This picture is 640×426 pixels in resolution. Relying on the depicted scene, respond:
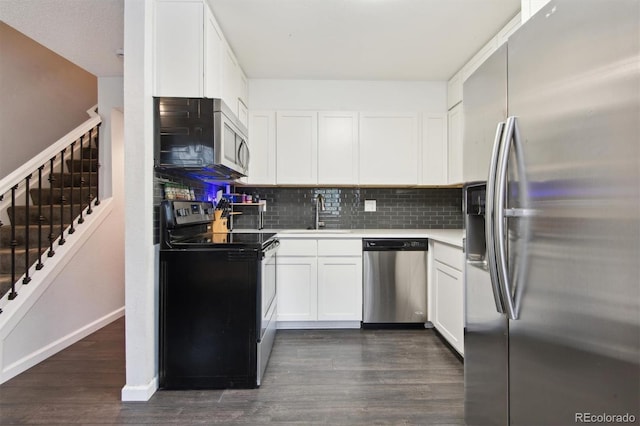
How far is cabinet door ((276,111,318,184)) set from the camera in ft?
10.4

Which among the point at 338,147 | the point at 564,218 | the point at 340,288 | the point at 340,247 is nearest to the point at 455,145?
the point at 338,147

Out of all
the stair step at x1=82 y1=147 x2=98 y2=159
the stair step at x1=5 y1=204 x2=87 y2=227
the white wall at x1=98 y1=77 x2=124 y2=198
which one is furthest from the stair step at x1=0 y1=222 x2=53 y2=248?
the stair step at x1=82 y1=147 x2=98 y2=159

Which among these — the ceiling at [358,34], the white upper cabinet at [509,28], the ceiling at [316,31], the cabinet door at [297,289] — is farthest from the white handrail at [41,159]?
the white upper cabinet at [509,28]

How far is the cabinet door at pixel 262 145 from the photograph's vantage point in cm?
316

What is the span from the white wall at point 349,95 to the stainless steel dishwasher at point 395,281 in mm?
1465

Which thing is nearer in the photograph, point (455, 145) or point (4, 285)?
point (4, 285)

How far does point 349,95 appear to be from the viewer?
3277 millimetres

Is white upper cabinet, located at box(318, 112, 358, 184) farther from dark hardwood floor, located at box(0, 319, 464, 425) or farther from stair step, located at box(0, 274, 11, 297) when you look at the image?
stair step, located at box(0, 274, 11, 297)

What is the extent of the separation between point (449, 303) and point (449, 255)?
0.39m

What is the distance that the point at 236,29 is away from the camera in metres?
2.37

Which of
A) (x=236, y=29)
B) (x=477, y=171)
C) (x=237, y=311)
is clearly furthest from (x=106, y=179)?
(x=477, y=171)

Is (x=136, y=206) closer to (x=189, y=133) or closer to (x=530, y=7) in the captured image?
(x=189, y=133)

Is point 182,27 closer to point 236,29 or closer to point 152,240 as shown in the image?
point 236,29

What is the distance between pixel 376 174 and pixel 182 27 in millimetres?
2085
